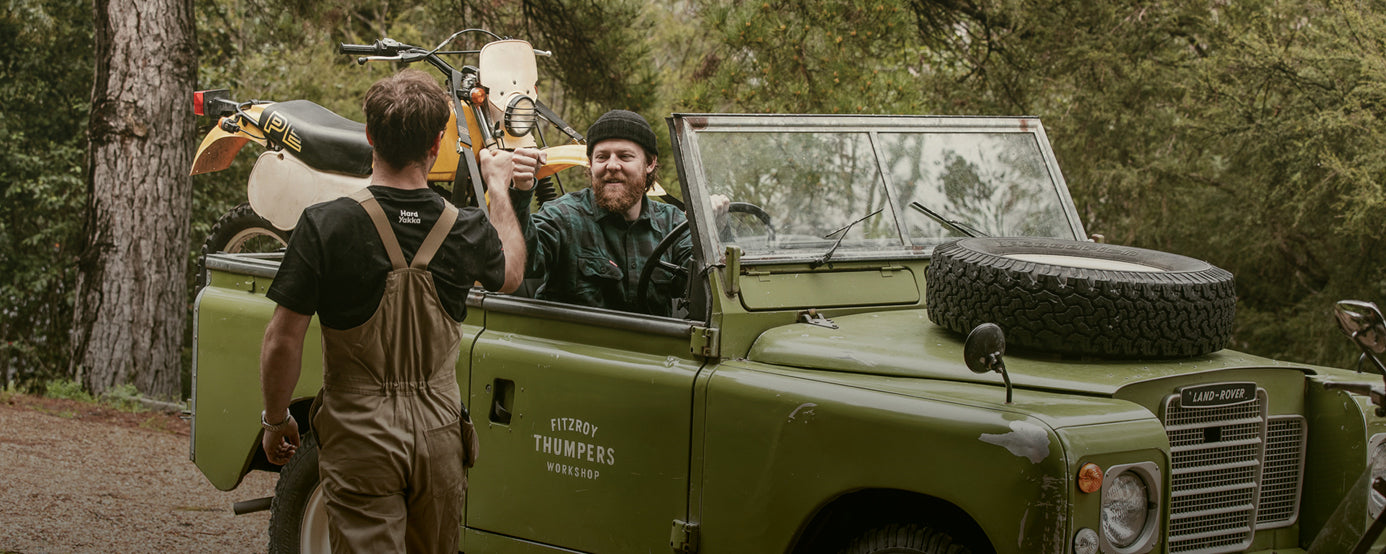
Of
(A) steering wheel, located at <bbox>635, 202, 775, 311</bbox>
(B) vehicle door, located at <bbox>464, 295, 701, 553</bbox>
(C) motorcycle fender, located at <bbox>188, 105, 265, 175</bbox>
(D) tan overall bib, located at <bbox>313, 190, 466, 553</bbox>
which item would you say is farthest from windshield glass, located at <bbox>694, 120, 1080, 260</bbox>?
(C) motorcycle fender, located at <bbox>188, 105, 265, 175</bbox>

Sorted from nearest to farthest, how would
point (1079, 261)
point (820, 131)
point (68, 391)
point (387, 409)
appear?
point (387, 409) → point (1079, 261) → point (820, 131) → point (68, 391)

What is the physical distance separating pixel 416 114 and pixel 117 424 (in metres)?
6.69

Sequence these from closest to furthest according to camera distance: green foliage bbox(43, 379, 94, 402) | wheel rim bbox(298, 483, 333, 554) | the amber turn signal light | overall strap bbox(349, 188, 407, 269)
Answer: the amber turn signal light
overall strap bbox(349, 188, 407, 269)
wheel rim bbox(298, 483, 333, 554)
green foliage bbox(43, 379, 94, 402)

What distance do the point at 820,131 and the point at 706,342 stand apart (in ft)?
3.35

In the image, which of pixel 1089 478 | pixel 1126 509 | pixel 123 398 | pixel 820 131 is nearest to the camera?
pixel 1089 478

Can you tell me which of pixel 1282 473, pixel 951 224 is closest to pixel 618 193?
pixel 951 224

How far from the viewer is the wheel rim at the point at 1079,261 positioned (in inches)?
149

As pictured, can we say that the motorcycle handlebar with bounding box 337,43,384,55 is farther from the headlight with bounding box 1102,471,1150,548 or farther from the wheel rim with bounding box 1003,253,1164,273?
the headlight with bounding box 1102,471,1150,548

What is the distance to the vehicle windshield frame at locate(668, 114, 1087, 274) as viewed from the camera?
4031mm

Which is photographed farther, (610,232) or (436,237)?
(610,232)

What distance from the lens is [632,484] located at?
12.8ft

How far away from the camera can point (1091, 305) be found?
345cm

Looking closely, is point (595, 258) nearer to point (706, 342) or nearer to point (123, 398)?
point (706, 342)

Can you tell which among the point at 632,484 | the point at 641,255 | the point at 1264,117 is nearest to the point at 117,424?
the point at 641,255
